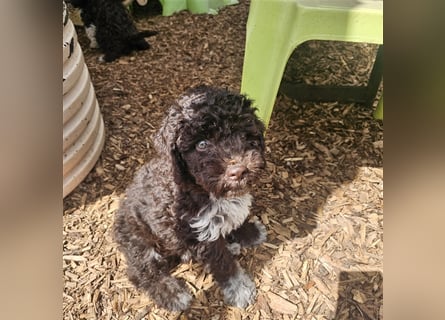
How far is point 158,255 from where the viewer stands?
732mm

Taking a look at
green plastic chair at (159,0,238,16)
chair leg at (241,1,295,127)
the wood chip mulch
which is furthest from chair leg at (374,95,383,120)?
green plastic chair at (159,0,238,16)

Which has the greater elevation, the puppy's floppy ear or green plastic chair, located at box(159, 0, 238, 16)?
green plastic chair, located at box(159, 0, 238, 16)

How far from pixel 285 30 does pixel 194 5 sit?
0.15 m

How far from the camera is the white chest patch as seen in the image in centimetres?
71

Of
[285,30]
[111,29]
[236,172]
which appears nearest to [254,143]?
[236,172]

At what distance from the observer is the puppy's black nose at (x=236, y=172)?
2.10 feet

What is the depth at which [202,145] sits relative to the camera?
649mm

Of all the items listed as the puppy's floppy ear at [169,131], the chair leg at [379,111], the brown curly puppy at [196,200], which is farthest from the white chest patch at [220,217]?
the chair leg at [379,111]

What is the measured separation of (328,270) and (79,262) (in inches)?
14.4

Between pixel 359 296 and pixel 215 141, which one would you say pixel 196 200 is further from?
pixel 359 296

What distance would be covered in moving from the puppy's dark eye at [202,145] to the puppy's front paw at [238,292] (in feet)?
0.65

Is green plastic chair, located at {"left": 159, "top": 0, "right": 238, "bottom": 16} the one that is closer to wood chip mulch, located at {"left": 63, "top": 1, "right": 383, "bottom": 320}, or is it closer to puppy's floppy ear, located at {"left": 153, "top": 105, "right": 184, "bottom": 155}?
wood chip mulch, located at {"left": 63, "top": 1, "right": 383, "bottom": 320}
